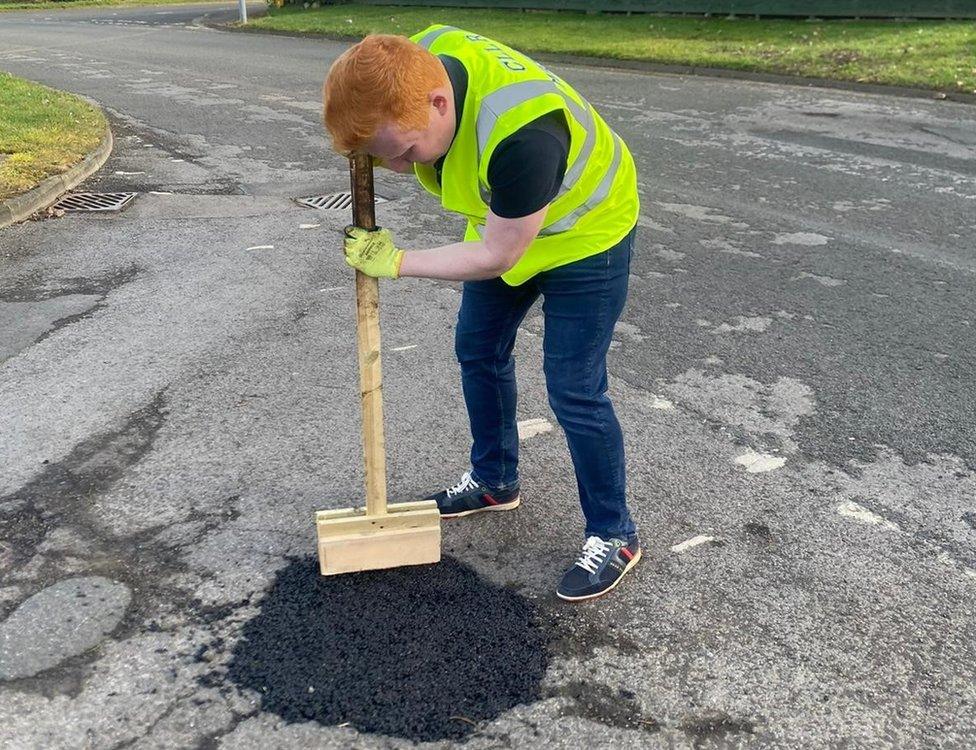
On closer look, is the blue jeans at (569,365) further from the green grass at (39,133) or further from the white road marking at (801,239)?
the green grass at (39,133)

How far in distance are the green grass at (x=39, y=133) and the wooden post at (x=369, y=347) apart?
5.34m

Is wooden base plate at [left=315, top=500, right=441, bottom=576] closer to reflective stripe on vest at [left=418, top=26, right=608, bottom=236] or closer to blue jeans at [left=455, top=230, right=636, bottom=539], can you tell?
blue jeans at [left=455, top=230, right=636, bottom=539]

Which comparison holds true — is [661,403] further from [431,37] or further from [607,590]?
[431,37]

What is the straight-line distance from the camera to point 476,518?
10.7ft

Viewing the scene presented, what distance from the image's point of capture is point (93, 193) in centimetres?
756

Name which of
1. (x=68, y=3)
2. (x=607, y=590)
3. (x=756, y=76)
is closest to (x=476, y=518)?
(x=607, y=590)

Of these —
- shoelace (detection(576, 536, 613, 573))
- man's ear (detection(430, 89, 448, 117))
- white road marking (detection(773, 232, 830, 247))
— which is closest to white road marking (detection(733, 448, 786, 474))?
shoelace (detection(576, 536, 613, 573))

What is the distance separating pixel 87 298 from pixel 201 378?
146 centimetres

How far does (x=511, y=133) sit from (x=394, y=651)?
1415 millimetres

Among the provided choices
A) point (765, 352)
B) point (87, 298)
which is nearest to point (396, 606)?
point (765, 352)

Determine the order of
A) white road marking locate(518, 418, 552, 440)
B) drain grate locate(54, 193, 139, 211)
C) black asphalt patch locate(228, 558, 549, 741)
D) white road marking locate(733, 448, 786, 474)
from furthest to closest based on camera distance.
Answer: drain grate locate(54, 193, 139, 211) < white road marking locate(518, 418, 552, 440) < white road marking locate(733, 448, 786, 474) < black asphalt patch locate(228, 558, 549, 741)

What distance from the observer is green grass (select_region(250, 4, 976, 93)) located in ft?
42.4

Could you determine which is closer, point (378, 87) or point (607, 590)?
point (378, 87)

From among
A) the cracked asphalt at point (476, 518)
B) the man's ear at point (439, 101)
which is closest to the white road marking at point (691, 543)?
the cracked asphalt at point (476, 518)
